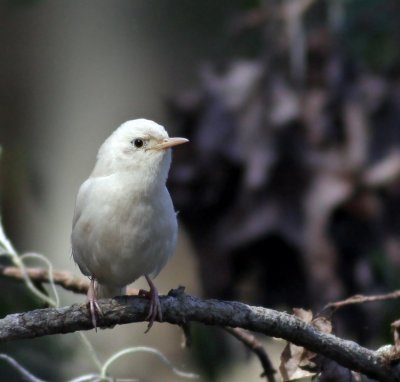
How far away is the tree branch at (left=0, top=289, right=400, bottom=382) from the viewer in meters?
3.38

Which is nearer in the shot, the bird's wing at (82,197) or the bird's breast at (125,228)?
the bird's breast at (125,228)

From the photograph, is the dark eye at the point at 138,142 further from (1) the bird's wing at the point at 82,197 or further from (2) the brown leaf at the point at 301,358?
(2) the brown leaf at the point at 301,358

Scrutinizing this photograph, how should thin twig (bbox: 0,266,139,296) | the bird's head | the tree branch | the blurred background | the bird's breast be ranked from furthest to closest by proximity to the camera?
the blurred background < thin twig (bbox: 0,266,139,296) < the bird's head < the bird's breast < the tree branch

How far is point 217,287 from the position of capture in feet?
22.2

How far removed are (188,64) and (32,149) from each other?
113 cm

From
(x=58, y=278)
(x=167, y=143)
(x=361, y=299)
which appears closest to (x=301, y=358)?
(x=361, y=299)

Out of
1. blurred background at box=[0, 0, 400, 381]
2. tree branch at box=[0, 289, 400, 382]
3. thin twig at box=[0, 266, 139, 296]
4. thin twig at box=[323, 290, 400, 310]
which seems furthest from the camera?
blurred background at box=[0, 0, 400, 381]

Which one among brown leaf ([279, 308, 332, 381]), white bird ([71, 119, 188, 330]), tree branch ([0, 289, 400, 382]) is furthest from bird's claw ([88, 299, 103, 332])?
brown leaf ([279, 308, 332, 381])

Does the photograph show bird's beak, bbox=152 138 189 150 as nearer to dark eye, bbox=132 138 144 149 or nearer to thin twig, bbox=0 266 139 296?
dark eye, bbox=132 138 144 149

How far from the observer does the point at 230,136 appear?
23.0 feet

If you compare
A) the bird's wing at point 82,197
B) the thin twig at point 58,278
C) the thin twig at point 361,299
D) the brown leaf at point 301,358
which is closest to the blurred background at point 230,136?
the thin twig at point 58,278

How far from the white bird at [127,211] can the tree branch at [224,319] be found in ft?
0.95

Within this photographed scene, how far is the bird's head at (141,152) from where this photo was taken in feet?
13.0

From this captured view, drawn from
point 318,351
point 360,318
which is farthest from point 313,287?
point 318,351
